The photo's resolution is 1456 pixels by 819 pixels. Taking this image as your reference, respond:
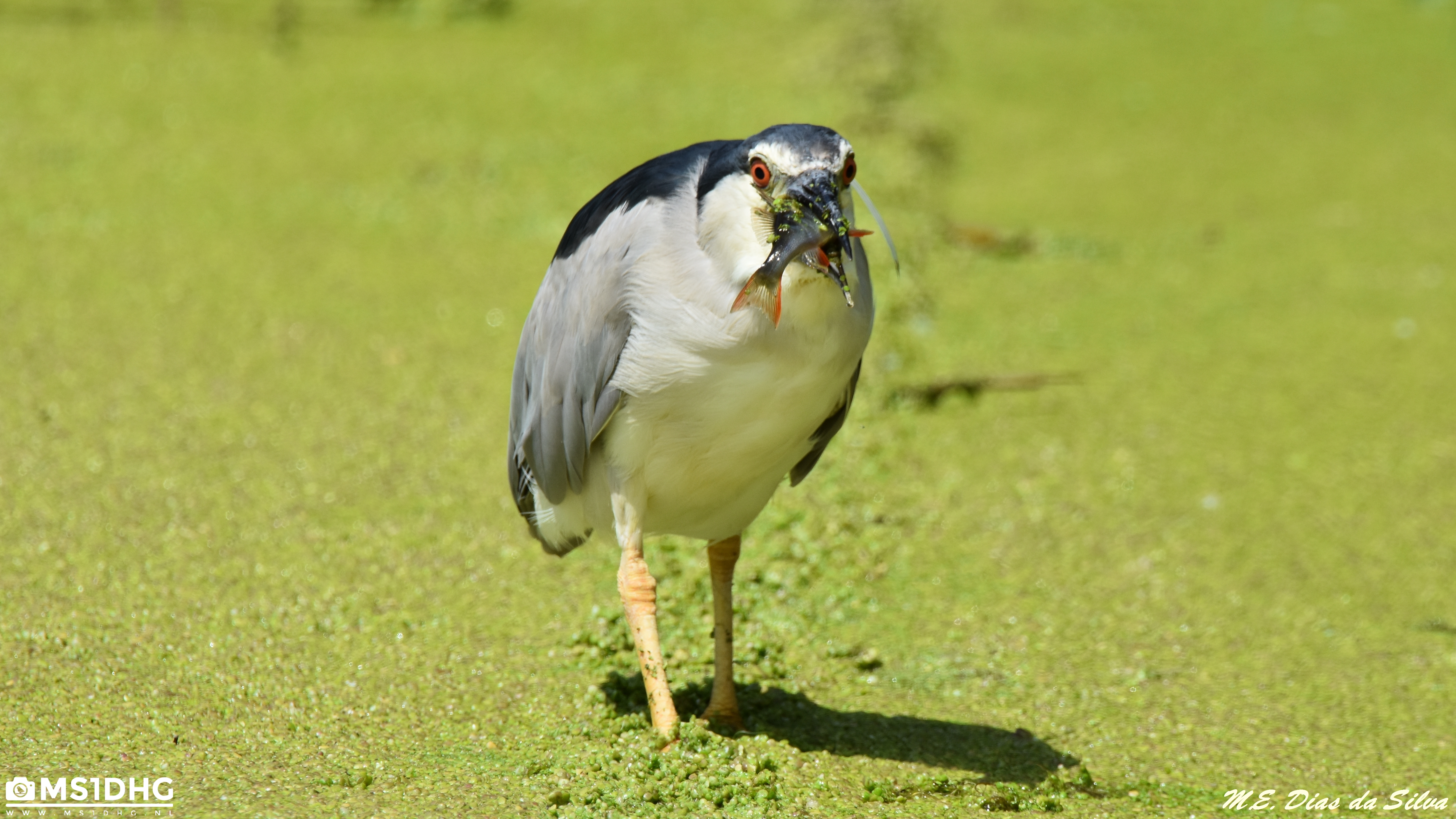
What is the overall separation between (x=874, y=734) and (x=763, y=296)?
104 centimetres

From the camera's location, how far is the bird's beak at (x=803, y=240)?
87.2 inches

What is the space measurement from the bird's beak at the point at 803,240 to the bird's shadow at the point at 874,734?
945mm

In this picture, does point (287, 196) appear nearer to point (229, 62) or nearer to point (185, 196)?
point (185, 196)

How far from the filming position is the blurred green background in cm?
271

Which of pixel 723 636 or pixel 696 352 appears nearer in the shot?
pixel 696 352

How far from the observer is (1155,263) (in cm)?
557

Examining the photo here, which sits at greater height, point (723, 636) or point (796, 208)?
point (796, 208)

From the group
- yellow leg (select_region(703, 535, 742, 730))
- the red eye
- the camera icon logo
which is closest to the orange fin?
the red eye

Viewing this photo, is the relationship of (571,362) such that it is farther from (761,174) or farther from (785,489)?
(785,489)

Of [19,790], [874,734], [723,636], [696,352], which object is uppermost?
[696,352]

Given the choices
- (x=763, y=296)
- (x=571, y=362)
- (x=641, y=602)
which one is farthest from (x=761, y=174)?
(x=641, y=602)

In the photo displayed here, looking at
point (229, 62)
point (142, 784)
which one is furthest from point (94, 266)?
point (142, 784)

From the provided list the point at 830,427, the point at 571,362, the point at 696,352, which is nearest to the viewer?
the point at 696,352

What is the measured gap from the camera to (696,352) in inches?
92.1
